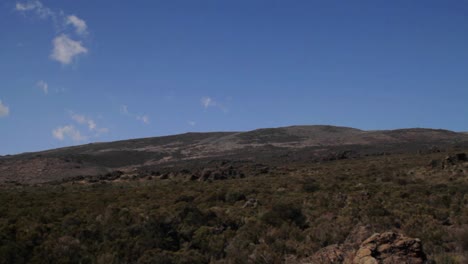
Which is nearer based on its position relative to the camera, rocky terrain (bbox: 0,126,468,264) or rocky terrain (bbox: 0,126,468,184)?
rocky terrain (bbox: 0,126,468,264)

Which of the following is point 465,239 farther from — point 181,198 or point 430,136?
point 430,136

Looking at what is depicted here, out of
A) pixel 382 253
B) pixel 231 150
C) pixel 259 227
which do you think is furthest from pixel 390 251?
pixel 231 150

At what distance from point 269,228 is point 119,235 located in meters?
4.86

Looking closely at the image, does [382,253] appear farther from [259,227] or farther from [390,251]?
[259,227]

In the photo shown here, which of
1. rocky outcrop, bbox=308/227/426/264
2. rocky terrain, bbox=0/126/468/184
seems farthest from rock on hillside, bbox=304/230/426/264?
rocky terrain, bbox=0/126/468/184

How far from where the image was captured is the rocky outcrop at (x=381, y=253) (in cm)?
847

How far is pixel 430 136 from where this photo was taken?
348ft

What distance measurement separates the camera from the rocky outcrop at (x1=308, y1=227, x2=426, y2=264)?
847 cm

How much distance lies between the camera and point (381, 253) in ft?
28.6

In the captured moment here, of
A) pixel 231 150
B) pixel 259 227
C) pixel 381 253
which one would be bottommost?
pixel 259 227

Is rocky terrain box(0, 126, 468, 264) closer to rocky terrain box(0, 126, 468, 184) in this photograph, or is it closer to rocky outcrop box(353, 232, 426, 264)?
rocky outcrop box(353, 232, 426, 264)

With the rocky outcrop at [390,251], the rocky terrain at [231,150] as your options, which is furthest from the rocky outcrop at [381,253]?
the rocky terrain at [231,150]

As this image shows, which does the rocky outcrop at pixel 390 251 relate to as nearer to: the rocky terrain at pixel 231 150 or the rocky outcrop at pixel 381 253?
the rocky outcrop at pixel 381 253

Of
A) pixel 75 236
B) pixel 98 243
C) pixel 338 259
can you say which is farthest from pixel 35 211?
pixel 338 259
